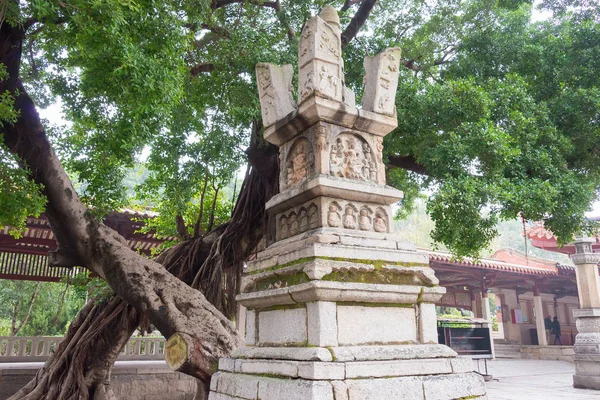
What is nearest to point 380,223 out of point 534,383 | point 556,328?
point 534,383

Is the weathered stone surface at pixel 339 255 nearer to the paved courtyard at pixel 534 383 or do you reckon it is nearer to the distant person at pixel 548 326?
the paved courtyard at pixel 534 383

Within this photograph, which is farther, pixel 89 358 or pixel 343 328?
pixel 89 358

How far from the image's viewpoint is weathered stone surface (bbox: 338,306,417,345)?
276 cm

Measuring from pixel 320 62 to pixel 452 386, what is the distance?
224 centimetres

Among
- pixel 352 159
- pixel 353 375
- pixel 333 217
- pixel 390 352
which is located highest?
pixel 352 159

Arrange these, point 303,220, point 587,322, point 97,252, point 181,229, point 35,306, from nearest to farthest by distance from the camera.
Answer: point 303,220 < point 97,252 < point 181,229 < point 587,322 < point 35,306

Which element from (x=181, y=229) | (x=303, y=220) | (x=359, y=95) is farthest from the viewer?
(x=181, y=229)

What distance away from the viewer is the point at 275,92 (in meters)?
3.62

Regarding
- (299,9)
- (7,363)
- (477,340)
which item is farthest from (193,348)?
(477,340)

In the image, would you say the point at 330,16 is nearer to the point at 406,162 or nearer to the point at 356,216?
the point at 356,216

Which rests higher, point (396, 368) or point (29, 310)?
point (29, 310)

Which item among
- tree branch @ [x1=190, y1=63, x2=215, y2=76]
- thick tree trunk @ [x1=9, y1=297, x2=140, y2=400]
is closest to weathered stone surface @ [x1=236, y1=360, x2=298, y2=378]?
thick tree trunk @ [x1=9, y1=297, x2=140, y2=400]

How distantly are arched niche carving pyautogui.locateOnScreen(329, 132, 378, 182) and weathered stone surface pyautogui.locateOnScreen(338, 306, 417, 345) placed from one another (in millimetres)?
902

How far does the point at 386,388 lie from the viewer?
8.49ft
